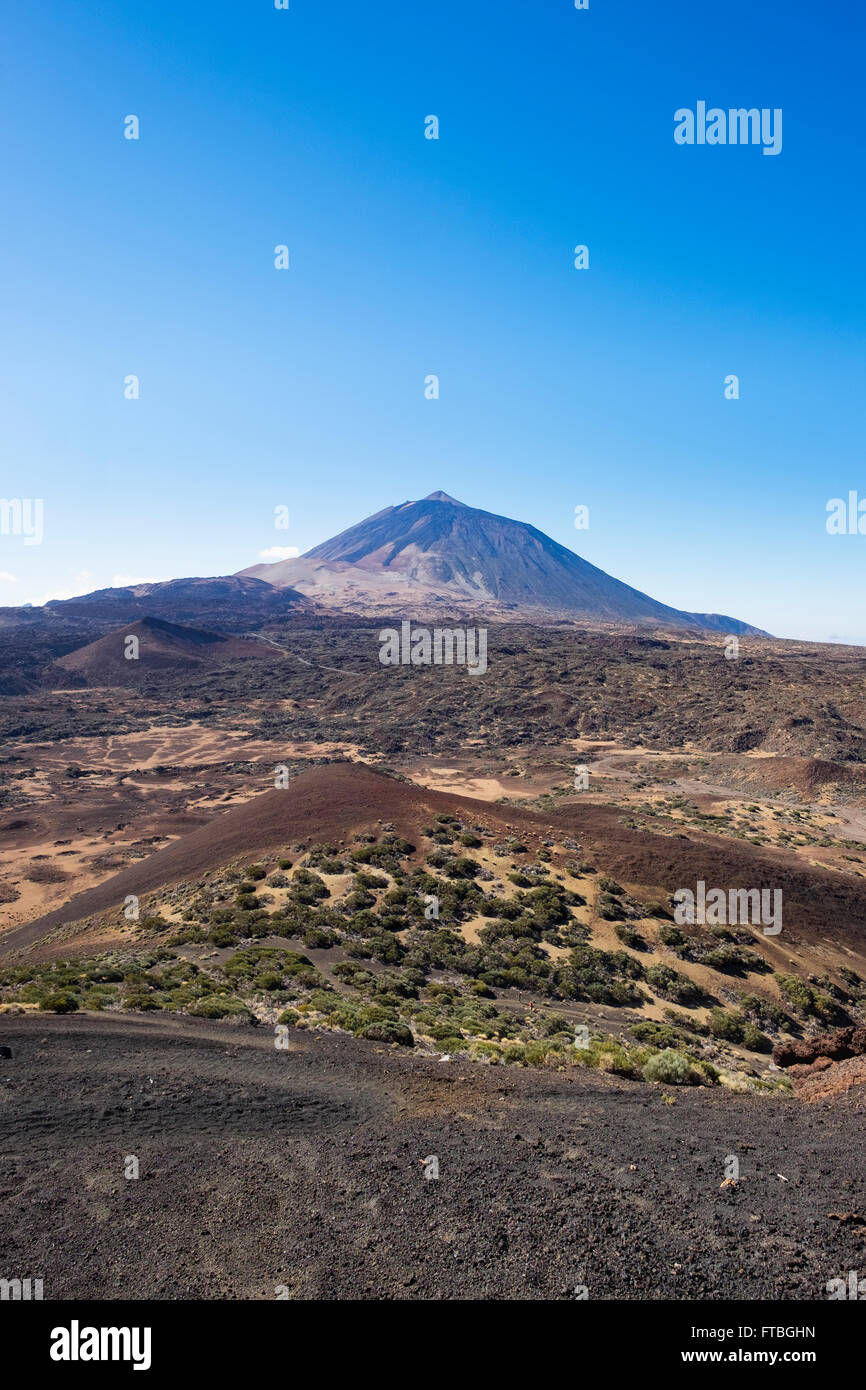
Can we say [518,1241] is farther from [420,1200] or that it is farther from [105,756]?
[105,756]

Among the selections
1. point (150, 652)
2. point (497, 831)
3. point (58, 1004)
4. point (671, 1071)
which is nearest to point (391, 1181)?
point (671, 1071)

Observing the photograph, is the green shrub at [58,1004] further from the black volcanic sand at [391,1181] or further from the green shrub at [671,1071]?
the green shrub at [671,1071]

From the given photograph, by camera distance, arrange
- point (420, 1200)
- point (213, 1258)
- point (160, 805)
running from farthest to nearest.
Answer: point (160, 805), point (420, 1200), point (213, 1258)

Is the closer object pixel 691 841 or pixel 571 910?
pixel 571 910

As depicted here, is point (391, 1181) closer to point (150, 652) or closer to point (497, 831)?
point (497, 831)

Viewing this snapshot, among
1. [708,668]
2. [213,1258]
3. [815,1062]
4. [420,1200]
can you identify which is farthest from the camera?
[708,668]

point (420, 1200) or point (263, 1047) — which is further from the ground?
point (420, 1200)

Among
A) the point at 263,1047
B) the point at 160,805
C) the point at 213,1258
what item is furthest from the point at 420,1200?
the point at 160,805

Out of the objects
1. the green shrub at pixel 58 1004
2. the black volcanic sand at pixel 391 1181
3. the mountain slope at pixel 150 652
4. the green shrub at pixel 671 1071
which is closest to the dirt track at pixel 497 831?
the green shrub at pixel 671 1071

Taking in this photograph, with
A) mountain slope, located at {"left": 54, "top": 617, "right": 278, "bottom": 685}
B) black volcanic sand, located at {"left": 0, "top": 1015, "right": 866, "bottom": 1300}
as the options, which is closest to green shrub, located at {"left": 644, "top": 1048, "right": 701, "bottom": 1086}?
black volcanic sand, located at {"left": 0, "top": 1015, "right": 866, "bottom": 1300}
